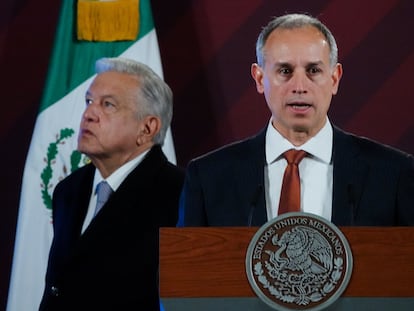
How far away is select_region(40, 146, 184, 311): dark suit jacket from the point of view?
3135 mm

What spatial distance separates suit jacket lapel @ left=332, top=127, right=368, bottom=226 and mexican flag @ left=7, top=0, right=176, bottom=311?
5.60 feet

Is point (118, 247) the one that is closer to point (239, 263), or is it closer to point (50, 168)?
point (50, 168)

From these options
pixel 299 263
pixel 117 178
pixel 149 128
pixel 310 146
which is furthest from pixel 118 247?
pixel 299 263

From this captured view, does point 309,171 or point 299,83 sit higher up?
point 299,83

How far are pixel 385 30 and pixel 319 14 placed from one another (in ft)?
1.02

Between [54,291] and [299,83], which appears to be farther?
[54,291]

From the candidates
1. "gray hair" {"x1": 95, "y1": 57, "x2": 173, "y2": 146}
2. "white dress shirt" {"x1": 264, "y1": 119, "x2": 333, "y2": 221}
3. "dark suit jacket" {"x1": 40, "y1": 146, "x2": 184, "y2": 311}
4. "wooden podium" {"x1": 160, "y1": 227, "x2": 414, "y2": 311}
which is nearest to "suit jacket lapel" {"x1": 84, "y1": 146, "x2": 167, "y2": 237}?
"dark suit jacket" {"x1": 40, "y1": 146, "x2": 184, "y2": 311}

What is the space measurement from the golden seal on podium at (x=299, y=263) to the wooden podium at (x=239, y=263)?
0.02 m

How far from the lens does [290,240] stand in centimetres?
201

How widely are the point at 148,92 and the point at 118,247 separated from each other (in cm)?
65

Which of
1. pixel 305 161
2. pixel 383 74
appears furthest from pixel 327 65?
pixel 383 74

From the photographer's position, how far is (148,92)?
140 inches

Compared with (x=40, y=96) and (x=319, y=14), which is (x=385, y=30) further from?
(x=40, y=96)

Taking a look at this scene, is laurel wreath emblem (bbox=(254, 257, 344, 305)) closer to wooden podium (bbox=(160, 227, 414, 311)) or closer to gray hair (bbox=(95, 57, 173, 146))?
wooden podium (bbox=(160, 227, 414, 311))
